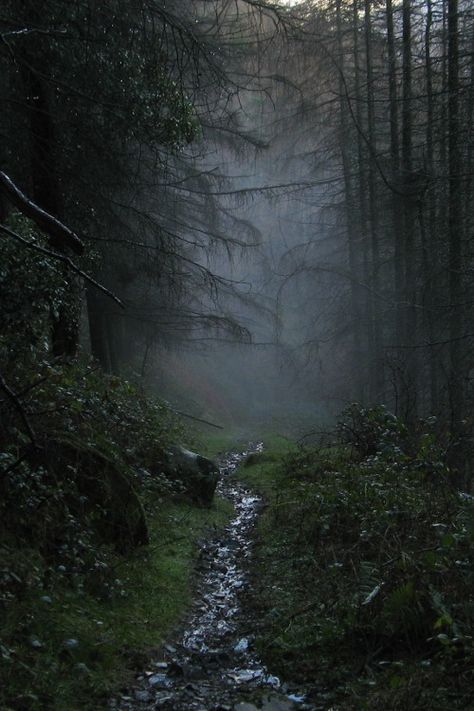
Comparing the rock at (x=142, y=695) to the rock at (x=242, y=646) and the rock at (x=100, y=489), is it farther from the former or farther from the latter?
the rock at (x=100, y=489)

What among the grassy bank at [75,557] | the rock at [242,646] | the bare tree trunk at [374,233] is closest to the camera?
the grassy bank at [75,557]

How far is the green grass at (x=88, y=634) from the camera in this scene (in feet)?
13.0

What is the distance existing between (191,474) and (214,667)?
17.9 feet

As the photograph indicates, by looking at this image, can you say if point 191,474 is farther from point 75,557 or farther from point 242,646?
point 242,646

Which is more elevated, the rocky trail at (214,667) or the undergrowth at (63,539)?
the undergrowth at (63,539)

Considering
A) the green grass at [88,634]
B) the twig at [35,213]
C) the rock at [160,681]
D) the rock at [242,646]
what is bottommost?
the rock at [242,646]

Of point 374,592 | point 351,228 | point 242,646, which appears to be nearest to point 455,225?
point 351,228

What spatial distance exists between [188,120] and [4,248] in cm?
446

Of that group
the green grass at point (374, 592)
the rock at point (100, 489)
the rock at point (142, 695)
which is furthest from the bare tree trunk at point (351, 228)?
the rock at point (142, 695)

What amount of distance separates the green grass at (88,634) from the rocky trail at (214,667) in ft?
0.53

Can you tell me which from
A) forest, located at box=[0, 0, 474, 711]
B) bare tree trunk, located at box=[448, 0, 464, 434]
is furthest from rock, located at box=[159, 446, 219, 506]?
bare tree trunk, located at box=[448, 0, 464, 434]

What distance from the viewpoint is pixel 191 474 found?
34.2ft

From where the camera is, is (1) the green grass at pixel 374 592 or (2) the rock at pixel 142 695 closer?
(1) the green grass at pixel 374 592

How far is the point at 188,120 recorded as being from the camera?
962 centimetres
